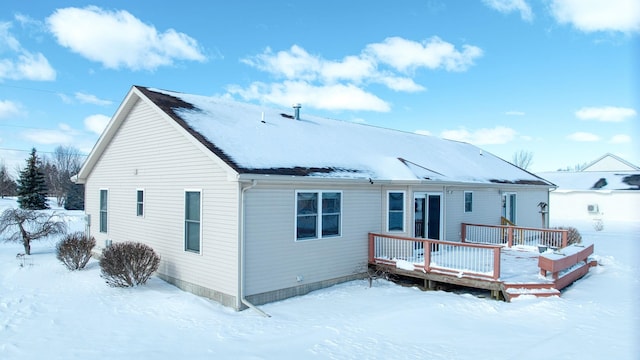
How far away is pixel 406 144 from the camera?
16922mm

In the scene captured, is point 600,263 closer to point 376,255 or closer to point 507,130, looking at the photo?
point 376,255

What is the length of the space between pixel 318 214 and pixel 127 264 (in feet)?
15.7

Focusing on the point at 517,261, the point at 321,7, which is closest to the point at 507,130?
the point at 321,7

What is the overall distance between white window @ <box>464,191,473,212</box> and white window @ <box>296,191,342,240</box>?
6.83 meters

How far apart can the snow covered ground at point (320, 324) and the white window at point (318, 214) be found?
1.48 m

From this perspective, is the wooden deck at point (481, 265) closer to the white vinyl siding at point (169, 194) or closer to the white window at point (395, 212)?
the white window at point (395, 212)

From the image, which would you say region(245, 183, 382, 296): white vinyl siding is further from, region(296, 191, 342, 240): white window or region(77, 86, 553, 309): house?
region(296, 191, 342, 240): white window

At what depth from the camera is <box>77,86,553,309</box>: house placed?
9219 millimetres

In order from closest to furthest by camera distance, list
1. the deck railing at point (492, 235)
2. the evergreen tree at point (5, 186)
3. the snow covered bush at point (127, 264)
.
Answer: the snow covered bush at point (127, 264)
the deck railing at point (492, 235)
the evergreen tree at point (5, 186)

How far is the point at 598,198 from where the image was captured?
35.0 m

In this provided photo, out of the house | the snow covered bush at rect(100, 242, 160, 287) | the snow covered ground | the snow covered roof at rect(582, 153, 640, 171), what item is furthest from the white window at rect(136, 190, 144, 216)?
the snow covered roof at rect(582, 153, 640, 171)

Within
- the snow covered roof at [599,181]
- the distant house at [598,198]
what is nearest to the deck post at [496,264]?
the distant house at [598,198]

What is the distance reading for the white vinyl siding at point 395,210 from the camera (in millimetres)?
12252

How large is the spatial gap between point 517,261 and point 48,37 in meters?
21.0
